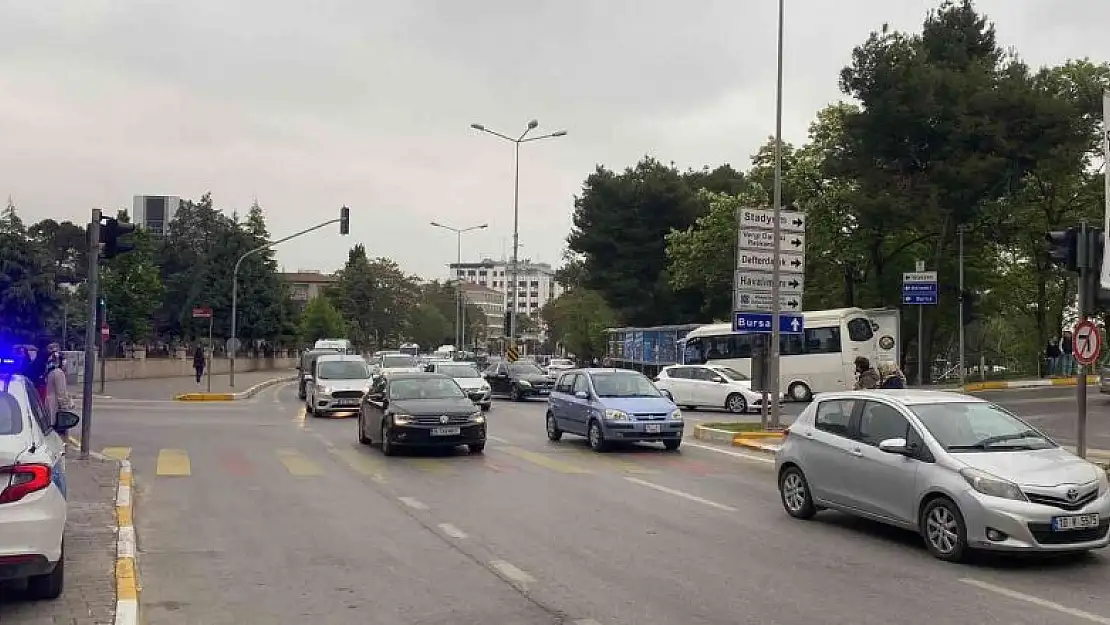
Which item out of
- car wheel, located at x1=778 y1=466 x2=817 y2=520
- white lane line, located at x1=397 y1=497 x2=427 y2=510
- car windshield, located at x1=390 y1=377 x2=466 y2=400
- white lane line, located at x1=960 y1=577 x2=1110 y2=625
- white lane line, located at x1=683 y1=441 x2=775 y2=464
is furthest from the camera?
car windshield, located at x1=390 y1=377 x2=466 y2=400

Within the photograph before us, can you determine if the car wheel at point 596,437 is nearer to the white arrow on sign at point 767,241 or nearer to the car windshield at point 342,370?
the white arrow on sign at point 767,241

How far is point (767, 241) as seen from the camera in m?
23.1

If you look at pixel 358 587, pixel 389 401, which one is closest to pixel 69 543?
pixel 358 587

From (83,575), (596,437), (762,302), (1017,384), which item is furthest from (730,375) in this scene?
(83,575)

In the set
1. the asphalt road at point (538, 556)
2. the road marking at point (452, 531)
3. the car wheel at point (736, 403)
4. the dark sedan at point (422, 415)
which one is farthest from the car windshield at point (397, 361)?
the road marking at point (452, 531)

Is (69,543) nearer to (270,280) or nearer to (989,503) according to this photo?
(989,503)

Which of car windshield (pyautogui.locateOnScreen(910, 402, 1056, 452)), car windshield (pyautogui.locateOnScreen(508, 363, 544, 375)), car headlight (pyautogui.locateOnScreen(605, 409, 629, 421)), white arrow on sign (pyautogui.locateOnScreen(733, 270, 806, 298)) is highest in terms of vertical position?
white arrow on sign (pyautogui.locateOnScreen(733, 270, 806, 298))

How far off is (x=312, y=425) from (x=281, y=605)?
61.5 ft

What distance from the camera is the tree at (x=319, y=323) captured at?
326 feet

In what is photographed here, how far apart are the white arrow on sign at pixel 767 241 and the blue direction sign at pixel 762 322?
142 centimetres

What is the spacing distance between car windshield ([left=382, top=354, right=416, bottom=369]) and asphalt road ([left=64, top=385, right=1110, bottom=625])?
2364 centimetres

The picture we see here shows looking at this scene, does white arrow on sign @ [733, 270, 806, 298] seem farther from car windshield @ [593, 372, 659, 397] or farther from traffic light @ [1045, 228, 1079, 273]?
traffic light @ [1045, 228, 1079, 273]

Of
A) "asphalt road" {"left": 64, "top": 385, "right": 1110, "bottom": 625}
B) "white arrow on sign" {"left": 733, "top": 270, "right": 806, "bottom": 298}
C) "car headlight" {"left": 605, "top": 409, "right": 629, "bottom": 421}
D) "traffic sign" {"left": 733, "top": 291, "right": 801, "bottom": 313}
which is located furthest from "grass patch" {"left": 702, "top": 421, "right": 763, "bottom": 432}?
"asphalt road" {"left": 64, "top": 385, "right": 1110, "bottom": 625}

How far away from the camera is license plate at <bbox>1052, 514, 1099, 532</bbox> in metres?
8.90
